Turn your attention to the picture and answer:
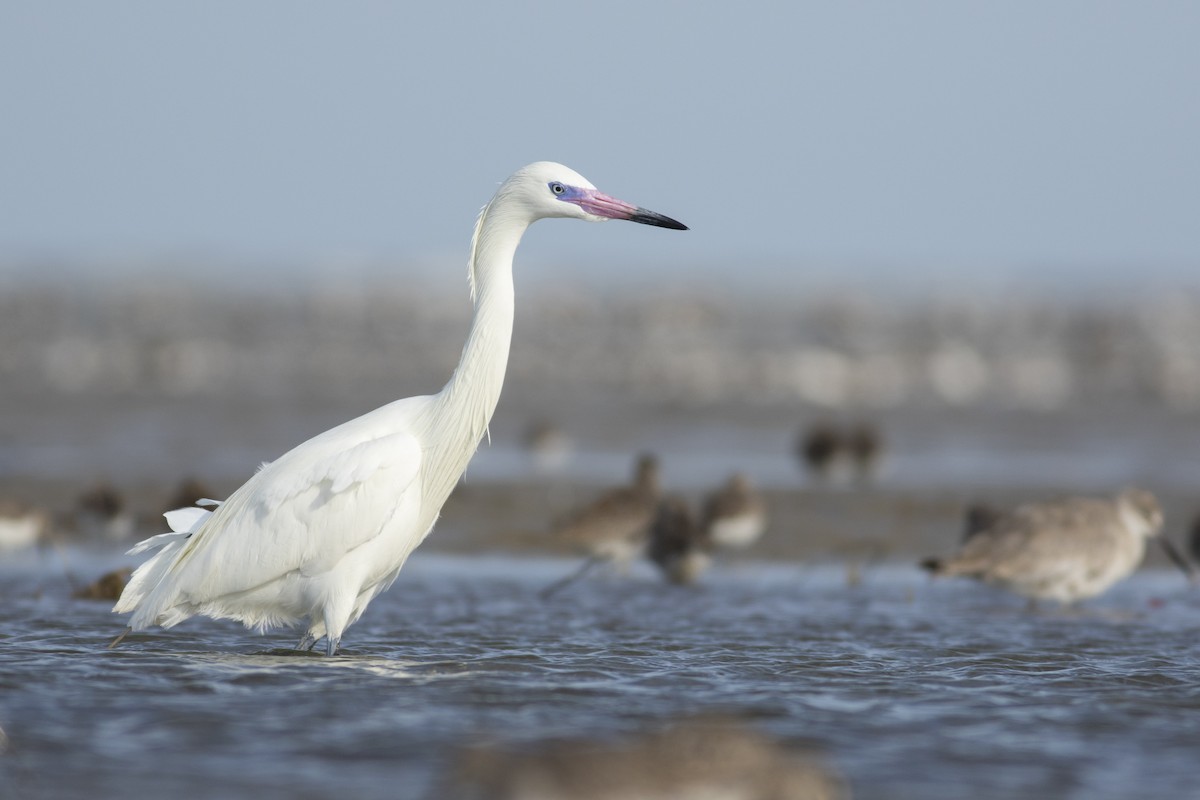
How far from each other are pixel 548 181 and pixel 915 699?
301cm

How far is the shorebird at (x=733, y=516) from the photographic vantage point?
40.7 feet

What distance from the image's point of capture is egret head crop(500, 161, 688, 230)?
764 centimetres

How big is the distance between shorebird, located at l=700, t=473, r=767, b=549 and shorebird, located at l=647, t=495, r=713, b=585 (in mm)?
380

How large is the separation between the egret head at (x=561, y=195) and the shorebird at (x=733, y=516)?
5.03 metres

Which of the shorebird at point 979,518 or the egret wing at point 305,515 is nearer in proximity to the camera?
the egret wing at point 305,515

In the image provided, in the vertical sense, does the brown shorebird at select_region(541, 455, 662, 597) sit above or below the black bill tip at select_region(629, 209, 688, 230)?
below

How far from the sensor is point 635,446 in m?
21.4

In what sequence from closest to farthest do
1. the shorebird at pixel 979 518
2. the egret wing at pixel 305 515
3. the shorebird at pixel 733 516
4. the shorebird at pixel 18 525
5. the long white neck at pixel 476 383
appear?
the egret wing at pixel 305 515
the long white neck at pixel 476 383
the shorebird at pixel 18 525
the shorebird at pixel 979 518
the shorebird at pixel 733 516

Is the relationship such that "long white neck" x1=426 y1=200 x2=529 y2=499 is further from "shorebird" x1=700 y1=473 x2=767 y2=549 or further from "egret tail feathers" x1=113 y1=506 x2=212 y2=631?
"shorebird" x1=700 y1=473 x2=767 y2=549

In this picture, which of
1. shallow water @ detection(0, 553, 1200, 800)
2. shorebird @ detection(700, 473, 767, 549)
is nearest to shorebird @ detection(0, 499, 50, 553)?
shallow water @ detection(0, 553, 1200, 800)

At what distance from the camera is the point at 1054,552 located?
1036cm

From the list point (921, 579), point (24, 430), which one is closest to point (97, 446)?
point (24, 430)

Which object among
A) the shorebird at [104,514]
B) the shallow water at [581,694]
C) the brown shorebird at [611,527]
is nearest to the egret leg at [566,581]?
the brown shorebird at [611,527]

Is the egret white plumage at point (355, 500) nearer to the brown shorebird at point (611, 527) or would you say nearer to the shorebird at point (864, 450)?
the brown shorebird at point (611, 527)
